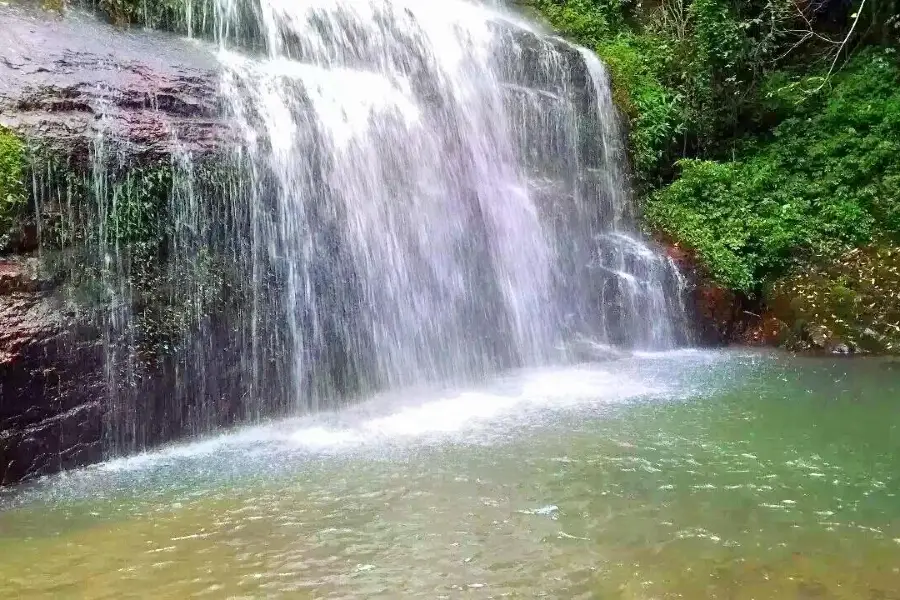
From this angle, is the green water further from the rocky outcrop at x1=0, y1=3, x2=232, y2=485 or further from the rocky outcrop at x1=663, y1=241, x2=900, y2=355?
the rocky outcrop at x1=663, y1=241, x2=900, y2=355

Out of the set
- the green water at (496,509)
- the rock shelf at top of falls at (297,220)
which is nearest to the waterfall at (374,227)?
the rock shelf at top of falls at (297,220)

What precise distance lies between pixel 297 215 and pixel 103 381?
2.81m

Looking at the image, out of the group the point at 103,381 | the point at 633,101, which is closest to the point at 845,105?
the point at 633,101

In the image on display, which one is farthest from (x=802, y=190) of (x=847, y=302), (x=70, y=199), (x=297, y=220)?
(x=70, y=199)

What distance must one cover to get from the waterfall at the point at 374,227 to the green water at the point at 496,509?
0.91m

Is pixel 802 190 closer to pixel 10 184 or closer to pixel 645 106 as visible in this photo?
pixel 645 106

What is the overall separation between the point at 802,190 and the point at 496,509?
10.6 meters

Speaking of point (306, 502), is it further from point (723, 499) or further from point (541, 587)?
point (723, 499)

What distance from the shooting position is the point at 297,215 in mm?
8359

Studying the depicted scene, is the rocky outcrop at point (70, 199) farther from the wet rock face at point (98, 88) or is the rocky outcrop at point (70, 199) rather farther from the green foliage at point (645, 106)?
the green foliage at point (645, 106)

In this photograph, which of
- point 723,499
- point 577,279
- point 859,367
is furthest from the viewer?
point 577,279

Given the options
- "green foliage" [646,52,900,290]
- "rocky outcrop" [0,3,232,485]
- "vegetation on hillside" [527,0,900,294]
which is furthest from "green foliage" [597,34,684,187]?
"rocky outcrop" [0,3,232,485]

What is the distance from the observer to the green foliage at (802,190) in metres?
12.3

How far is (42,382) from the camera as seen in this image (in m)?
6.10
